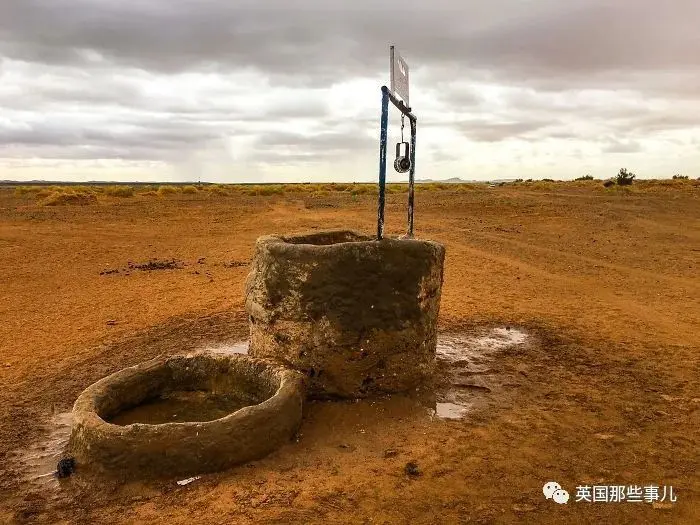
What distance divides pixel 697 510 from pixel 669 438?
1.00 m

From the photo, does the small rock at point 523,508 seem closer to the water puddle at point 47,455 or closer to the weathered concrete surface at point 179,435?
the weathered concrete surface at point 179,435

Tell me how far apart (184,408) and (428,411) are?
2147 mm

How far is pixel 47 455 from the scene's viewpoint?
435 cm

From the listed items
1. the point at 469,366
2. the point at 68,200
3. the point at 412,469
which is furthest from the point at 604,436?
the point at 68,200

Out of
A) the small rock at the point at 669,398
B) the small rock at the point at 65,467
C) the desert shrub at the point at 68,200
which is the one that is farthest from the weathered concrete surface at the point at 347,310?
the desert shrub at the point at 68,200

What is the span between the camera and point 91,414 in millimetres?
4191

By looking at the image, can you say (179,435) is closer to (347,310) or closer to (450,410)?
(347,310)

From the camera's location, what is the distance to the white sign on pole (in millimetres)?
4949

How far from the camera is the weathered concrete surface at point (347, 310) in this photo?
15.7 ft

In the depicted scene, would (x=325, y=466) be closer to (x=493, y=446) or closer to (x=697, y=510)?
(x=493, y=446)

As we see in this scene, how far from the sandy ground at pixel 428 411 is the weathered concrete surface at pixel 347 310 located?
0.31m

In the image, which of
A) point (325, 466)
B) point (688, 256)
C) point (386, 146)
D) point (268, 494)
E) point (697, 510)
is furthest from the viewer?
point (688, 256)

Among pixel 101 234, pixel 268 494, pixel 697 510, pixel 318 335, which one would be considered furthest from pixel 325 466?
pixel 101 234

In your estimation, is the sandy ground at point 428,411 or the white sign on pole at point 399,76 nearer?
the sandy ground at point 428,411
